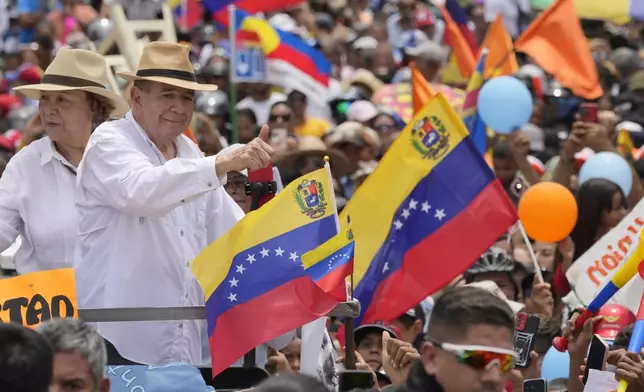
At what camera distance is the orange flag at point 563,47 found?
533 inches

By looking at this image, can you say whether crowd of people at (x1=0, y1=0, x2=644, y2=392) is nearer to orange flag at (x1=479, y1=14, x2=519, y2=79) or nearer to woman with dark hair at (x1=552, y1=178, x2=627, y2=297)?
woman with dark hair at (x1=552, y1=178, x2=627, y2=297)

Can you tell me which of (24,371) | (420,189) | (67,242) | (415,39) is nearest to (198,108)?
(415,39)

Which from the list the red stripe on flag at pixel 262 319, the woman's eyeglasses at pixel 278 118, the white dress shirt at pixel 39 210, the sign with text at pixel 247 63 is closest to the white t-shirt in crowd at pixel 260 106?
the sign with text at pixel 247 63

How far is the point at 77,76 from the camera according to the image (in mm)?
8031

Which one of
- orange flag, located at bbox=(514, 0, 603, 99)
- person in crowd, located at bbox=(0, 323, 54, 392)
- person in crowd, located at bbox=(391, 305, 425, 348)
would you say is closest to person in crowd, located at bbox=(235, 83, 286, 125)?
orange flag, located at bbox=(514, 0, 603, 99)

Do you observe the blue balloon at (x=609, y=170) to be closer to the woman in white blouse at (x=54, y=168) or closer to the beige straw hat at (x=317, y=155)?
the beige straw hat at (x=317, y=155)

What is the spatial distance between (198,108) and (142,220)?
27.7 feet

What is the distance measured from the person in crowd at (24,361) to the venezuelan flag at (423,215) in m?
4.02

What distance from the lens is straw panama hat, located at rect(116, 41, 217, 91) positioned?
288 inches

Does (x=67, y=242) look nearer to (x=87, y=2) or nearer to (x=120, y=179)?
(x=120, y=179)

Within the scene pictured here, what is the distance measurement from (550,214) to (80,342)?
200 inches

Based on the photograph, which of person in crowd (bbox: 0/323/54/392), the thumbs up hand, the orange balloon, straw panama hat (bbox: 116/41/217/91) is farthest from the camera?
the orange balloon

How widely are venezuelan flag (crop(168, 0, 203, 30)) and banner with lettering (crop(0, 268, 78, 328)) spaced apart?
12824 millimetres

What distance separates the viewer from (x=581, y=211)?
34.4ft
